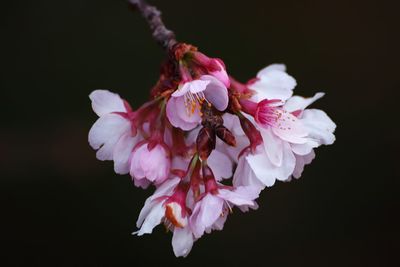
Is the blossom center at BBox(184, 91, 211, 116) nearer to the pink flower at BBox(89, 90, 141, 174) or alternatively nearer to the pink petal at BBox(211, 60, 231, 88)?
the pink petal at BBox(211, 60, 231, 88)

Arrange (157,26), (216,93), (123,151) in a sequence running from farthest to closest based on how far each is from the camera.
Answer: (157,26) < (123,151) < (216,93)

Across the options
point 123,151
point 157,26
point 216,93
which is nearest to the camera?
point 216,93

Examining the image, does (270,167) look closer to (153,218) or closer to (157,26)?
(153,218)

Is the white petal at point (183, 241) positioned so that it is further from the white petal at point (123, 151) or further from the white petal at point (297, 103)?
the white petal at point (297, 103)

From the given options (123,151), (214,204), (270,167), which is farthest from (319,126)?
(123,151)

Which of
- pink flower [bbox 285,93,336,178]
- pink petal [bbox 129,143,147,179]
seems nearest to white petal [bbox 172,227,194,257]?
pink petal [bbox 129,143,147,179]

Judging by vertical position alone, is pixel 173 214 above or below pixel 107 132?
below

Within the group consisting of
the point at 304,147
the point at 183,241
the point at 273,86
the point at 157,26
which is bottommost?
the point at 183,241

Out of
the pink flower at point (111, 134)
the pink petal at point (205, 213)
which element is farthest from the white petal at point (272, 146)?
the pink flower at point (111, 134)
